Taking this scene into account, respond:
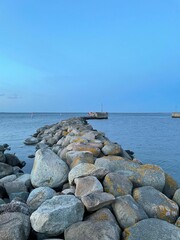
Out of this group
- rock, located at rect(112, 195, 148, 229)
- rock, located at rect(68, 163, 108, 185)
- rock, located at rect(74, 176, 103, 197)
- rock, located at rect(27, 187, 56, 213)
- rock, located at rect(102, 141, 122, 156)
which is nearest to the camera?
rock, located at rect(112, 195, 148, 229)

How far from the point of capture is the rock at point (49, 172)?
5.42 meters

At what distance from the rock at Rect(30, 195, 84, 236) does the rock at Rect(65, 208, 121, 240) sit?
107mm

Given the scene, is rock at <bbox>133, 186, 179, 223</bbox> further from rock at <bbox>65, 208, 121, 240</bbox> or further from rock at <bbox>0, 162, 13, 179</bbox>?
rock at <bbox>0, 162, 13, 179</bbox>

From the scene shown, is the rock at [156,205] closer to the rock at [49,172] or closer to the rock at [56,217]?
the rock at [56,217]

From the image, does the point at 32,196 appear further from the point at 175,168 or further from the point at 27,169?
the point at 175,168

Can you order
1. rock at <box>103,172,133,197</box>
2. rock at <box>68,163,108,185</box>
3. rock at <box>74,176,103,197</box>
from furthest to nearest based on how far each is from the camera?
rock at <box>68,163,108,185</box>
rock at <box>103,172,133,197</box>
rock at <box>74,176,103,197</box>

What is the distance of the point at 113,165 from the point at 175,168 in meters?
6.59

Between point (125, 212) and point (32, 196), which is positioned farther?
point (32, 196)

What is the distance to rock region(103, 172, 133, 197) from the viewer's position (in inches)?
169

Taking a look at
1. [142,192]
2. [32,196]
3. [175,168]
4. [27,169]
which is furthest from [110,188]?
[175,168]

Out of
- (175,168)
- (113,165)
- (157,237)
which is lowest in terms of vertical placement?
(175,168)

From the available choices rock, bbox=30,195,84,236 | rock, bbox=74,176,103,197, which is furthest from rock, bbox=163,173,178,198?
rock, bbox=30,195,84,236

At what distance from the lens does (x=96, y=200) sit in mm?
3666

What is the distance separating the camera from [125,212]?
3.65 m
